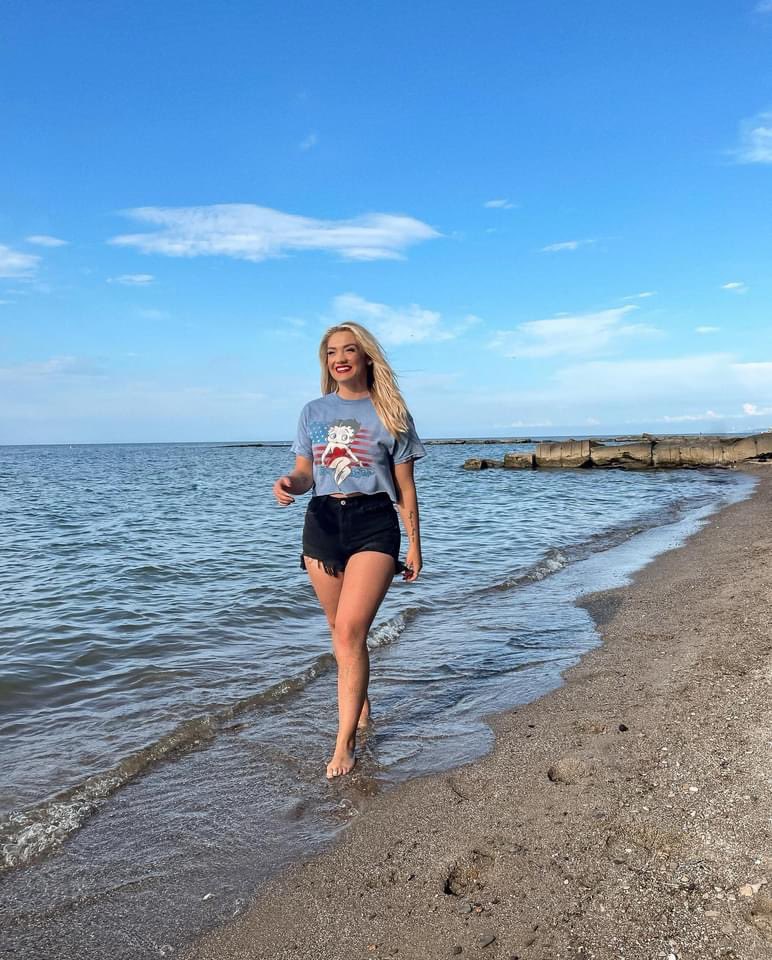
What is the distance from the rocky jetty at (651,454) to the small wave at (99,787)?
36289 millimetres

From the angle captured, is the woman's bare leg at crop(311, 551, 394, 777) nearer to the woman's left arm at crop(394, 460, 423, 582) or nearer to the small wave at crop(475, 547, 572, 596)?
the woman's left arm at crop(394, 460, 423, 582)

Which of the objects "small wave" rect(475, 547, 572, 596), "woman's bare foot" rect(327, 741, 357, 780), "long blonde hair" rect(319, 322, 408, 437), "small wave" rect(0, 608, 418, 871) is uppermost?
"long blonde hair" rect(319, 322, 408, 437)

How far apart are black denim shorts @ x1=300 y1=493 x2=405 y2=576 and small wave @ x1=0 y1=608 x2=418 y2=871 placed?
1694 mm

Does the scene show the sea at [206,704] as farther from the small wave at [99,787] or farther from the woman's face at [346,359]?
the woman's face at [346,359]

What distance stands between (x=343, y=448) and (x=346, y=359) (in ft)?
1.63

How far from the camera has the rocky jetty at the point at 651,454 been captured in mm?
36844

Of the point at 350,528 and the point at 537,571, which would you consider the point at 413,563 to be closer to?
the point at 350,528

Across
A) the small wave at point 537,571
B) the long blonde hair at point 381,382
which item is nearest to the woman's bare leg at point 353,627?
the long blonde hair at point 381,382

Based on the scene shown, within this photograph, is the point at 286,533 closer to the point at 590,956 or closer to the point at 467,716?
the point at 467,716

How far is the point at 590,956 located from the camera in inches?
82.0

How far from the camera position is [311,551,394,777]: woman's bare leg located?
144 inches

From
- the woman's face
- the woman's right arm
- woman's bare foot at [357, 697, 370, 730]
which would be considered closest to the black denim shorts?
the woman's right arm

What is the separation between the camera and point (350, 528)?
12.1ft

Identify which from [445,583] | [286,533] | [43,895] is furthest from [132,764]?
[286,533]
